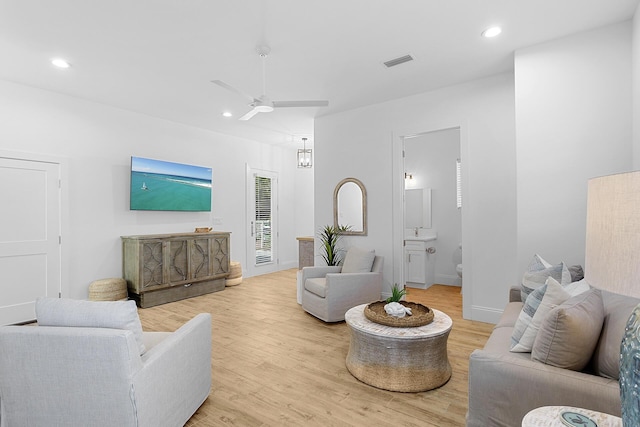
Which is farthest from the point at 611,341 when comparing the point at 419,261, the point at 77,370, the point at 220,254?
the point at 220,254

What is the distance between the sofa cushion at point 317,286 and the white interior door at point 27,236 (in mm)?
3246

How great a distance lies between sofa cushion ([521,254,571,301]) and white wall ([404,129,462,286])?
126 inches

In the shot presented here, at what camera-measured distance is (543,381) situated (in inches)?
55.9

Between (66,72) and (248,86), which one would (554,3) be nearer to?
(248,86)

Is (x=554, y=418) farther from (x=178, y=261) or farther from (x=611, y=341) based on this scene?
(x=178, y=261)

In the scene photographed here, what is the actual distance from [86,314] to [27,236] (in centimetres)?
342

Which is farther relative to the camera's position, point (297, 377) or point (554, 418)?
point (297, 377)

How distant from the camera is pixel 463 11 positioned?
2.53m

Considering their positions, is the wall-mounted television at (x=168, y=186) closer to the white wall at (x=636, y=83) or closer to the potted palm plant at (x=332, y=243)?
the potted palm plant at (x=332, y=243)

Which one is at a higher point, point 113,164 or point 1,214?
point 113,164

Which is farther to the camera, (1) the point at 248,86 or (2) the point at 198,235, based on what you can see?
(2) the point at 198,235

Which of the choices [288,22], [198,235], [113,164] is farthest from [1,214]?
[288,22]

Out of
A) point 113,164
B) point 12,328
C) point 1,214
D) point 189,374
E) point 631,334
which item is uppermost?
point 113,164

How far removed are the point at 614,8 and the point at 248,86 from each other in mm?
3509
